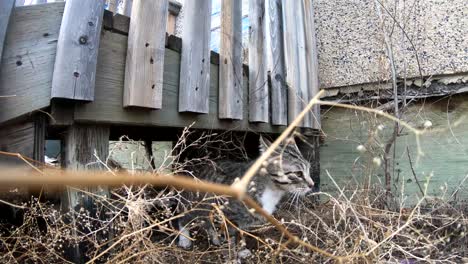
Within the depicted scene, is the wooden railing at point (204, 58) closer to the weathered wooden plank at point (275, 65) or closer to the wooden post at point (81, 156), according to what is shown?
the weathered wooden plank at point (275, 65)

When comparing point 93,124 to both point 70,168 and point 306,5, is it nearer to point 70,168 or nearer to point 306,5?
point 70,168

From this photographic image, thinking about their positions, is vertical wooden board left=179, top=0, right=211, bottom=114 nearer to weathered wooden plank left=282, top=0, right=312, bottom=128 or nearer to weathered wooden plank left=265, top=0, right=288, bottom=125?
weathered wooden plank left=265, top=0, right=288, bottom=125

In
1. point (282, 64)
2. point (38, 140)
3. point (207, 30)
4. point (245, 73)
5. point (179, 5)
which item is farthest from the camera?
point (179, 5)

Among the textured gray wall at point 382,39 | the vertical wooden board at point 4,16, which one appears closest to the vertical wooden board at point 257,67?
the textured gray wall at point 382,39

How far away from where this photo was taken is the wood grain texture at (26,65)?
1639mm

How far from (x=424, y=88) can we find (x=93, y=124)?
2.84m

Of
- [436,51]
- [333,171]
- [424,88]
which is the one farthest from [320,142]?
[436,51]

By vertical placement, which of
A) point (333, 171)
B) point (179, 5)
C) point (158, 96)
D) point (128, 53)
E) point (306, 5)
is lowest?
point (333, 171)

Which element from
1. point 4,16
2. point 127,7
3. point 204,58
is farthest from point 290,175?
point 127,7

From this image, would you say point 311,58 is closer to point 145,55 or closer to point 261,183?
point 261,183

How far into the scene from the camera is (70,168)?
1862mm

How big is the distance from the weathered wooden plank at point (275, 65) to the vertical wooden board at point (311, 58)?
0.44 m

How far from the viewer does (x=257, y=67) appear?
303 cm

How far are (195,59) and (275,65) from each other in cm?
102
